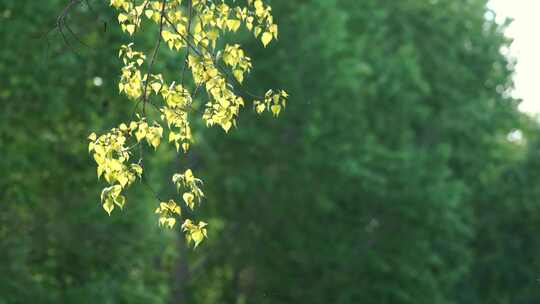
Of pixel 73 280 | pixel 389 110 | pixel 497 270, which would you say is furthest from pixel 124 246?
pixel 497 270

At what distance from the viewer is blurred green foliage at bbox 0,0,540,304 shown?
2233 centimetres

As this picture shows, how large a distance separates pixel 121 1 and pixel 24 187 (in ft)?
51.1

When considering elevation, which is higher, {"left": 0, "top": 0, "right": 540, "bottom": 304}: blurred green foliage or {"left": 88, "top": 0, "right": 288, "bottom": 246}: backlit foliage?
{"left": 0, "top": 0, "right": 540, "bottom": 304}: blurred green foliage

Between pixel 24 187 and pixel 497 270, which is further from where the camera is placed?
pixel 497 270

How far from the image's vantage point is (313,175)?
28.6m

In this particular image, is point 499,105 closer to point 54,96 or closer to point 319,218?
point 319,218

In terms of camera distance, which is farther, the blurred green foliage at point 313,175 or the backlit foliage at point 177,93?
the blurred green foliage at point 313,175

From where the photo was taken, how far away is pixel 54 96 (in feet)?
72.0

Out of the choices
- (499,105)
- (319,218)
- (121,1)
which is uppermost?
(499,105)

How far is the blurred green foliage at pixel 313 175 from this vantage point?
22328 mm

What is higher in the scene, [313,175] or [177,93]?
[313,175]

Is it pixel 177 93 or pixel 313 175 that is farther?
pixel 313 175

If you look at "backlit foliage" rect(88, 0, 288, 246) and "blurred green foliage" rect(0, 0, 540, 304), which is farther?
"blurred green foliage" rect(0, 0, 540, 304)

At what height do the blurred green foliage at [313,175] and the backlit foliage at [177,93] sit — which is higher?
the blurred green foliage at [313,175]
